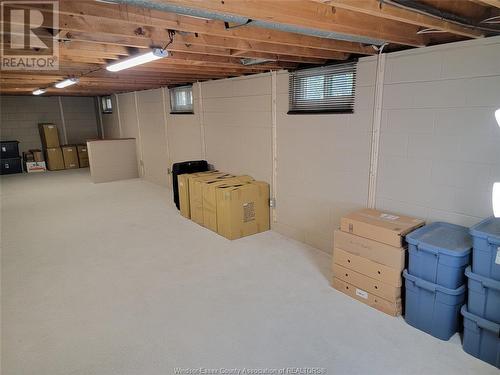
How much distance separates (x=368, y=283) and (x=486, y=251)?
93 cm

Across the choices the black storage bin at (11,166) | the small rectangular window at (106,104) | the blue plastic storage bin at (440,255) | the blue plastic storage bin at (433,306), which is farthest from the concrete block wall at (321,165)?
the black storage bin at (11,166)

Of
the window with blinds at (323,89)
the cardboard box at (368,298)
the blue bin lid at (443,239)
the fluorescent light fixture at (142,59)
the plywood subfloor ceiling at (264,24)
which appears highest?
the plywood subfloor ceiling at (264,24)

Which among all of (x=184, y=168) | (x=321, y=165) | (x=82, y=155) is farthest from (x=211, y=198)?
(x=82, y=155)

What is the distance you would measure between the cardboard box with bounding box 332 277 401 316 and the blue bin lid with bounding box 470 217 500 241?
0.84m

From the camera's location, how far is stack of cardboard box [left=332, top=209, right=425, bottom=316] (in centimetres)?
254

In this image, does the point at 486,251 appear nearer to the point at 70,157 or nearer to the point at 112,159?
the point at 112,159

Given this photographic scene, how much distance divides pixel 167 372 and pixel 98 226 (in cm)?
332

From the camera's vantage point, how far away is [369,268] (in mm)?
2684

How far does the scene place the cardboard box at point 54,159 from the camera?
9602mm

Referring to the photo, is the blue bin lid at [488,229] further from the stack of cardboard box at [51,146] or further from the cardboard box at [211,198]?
the stack of cardboard box at [51,146]

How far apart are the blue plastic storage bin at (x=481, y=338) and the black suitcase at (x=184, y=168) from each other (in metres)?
4.28

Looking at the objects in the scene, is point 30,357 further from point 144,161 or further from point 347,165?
point 144,161

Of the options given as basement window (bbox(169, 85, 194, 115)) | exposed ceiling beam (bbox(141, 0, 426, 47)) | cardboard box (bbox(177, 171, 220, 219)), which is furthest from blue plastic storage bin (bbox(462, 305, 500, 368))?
basement window (bbox(169, 85, 194, 115))

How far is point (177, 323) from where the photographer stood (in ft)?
8.35
